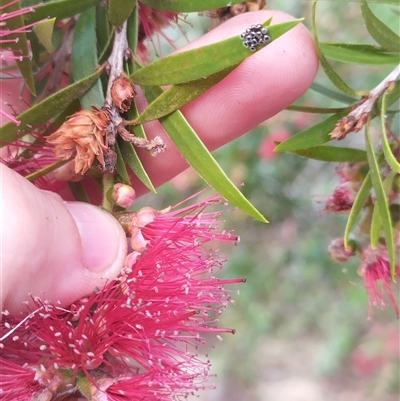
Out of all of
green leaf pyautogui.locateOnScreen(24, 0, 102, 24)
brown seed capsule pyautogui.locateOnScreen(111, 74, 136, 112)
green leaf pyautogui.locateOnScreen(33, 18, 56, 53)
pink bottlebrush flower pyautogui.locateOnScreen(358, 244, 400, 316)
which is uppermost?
green leaf pyautogui.locateOnScreen(24, 0, 102, 24)

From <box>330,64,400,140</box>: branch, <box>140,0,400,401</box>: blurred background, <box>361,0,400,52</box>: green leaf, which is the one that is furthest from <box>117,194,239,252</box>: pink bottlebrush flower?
<box>140,0,400,401</box>: blurred background

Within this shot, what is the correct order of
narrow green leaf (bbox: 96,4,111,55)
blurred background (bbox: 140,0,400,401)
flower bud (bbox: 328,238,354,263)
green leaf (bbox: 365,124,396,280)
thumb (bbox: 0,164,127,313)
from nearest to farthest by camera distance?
thumb (bbox: 0,164,127,313) < green leaf (bbox: 365,124,396,280) < narrow green leaf (bbox: 96,4,111,55) < flower bud (bbox: 328,238,354,263) < blurred background (bbox: 140,0,400,401)

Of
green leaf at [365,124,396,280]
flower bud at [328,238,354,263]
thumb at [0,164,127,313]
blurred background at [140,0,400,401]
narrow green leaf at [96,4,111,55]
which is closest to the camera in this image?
thumb at [0,164,127,313]

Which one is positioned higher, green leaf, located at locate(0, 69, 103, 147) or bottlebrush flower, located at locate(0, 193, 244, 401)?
green leaf, located at locate(0, 69, 103, 147)

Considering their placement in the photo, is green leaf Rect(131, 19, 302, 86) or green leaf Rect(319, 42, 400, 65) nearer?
green leaf Rect(131, 19, 302, 86)

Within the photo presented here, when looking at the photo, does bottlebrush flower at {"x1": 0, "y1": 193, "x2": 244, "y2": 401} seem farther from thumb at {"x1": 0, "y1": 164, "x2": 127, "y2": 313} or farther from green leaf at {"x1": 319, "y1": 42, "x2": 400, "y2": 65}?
green leaf at {"x1": 319, "y1": 42, "x2": 400, "y2": 65}

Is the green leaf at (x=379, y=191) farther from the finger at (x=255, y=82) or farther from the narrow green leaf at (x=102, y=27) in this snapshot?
the narrow green leaf at (x=102, y=27)
